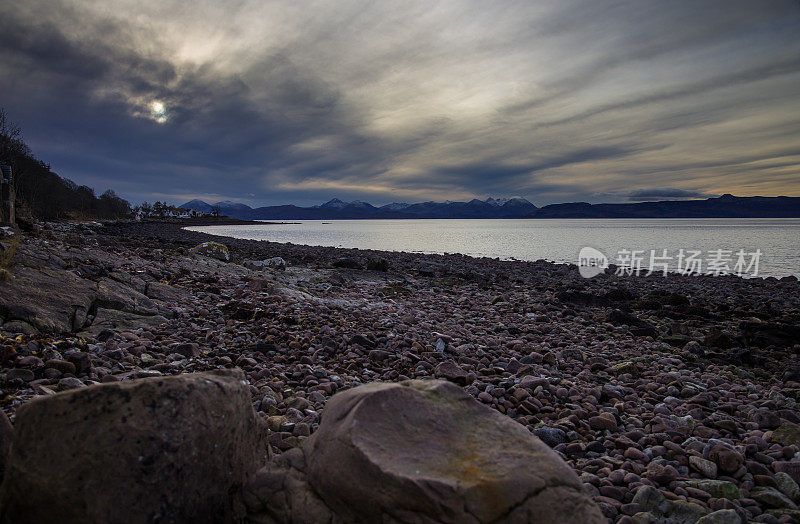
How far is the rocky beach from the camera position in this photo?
3.79m

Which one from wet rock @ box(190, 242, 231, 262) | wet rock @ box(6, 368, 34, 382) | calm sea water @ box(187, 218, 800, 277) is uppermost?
wet rock @ box(190, 242, 231, 262)

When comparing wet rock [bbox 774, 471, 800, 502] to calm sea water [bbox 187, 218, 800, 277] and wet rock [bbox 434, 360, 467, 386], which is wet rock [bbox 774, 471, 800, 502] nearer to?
wet rock [bbox 434, 360, 467, 386]

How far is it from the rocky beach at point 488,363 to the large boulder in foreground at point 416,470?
5cm

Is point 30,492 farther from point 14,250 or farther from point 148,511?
point 14,250

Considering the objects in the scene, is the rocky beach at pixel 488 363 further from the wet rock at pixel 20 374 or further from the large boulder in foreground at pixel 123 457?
the large boulder in foreground at pixel 123 457

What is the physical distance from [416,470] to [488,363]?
5.29 meters

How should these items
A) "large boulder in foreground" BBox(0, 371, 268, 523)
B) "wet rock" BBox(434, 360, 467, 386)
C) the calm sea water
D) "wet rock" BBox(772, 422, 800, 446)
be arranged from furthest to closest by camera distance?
the calm sea water
"wet rock" BBox(434, 360, 467, 386)
"wet rock" BBox(772, 422, 800, 446)
"large boulder in foreground" BBox(0, 371, 268, 523)

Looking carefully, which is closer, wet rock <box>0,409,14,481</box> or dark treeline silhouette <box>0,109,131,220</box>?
wet rock <box>0,409,14,481</box>

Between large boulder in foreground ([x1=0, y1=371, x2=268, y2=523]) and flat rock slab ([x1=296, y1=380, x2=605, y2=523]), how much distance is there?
658mm

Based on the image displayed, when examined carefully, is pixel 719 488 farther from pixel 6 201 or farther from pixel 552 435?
pixel 6 201

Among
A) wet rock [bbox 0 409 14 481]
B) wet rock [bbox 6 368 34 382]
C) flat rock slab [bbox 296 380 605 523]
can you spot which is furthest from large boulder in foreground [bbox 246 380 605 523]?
wet rock [bbox 6 368 34 382]

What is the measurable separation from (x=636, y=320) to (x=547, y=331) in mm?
2972

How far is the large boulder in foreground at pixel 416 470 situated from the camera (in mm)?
2123

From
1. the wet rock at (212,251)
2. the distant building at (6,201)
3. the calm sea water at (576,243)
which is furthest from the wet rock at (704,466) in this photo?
the calm sea water at (576,243)
